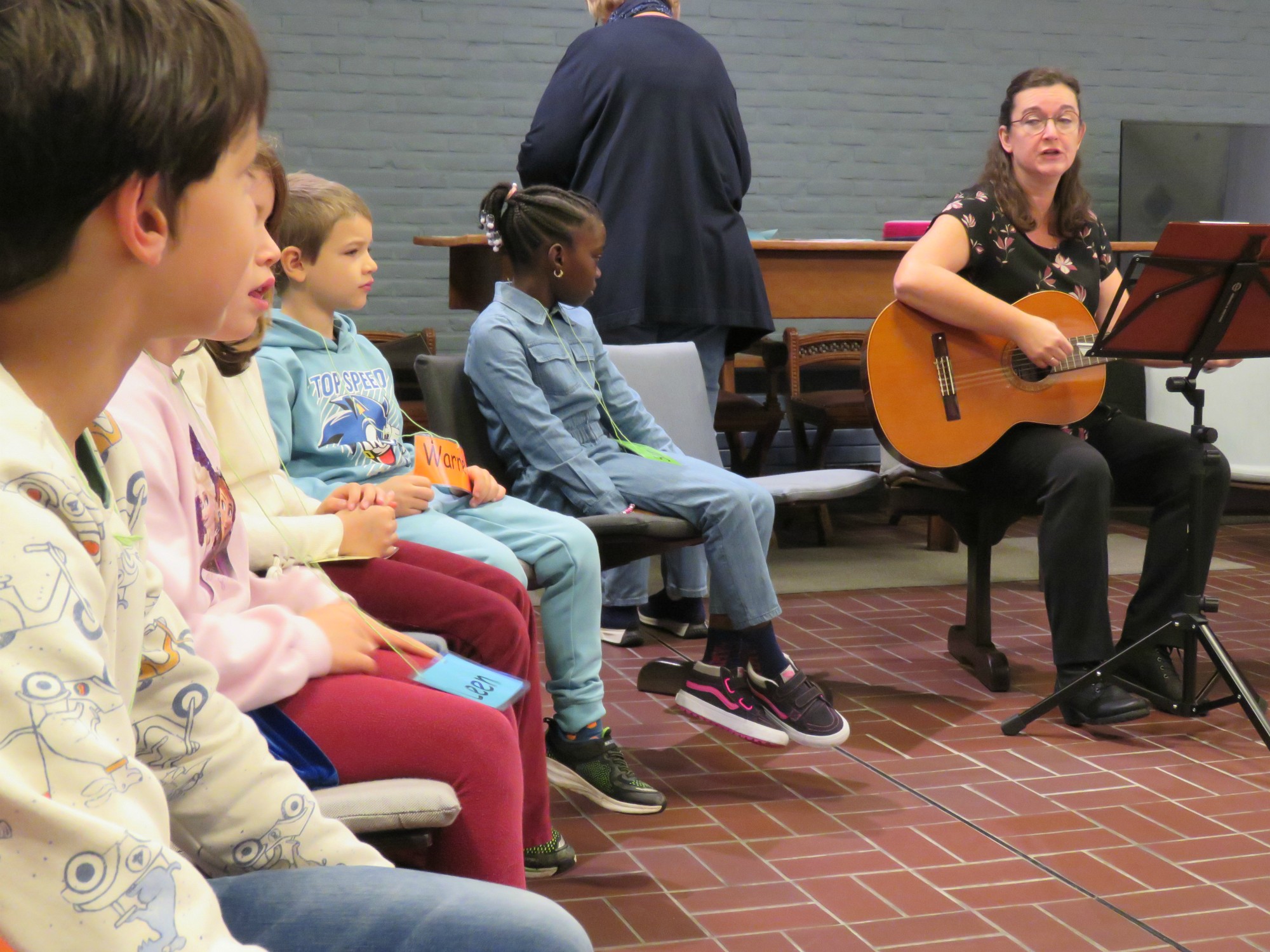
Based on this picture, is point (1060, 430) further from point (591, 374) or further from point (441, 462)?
point (441, 462)

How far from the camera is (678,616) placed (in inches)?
144

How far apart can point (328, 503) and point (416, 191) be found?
4.21m

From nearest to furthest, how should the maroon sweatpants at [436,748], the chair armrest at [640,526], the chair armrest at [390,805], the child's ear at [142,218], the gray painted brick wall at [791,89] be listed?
the child's ear at [142,218]
the chair armrest at [390,805]
the maroon sweatpants at [436,748]
the chair armrest at [640,526]
the gray painted brick wall at [791,89]

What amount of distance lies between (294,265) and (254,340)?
60 cm

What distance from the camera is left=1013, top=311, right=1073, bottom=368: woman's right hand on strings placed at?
3012mm

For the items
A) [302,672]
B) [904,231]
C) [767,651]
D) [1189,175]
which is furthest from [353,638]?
[1189,175]

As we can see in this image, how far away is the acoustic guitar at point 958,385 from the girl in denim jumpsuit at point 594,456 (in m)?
0.50

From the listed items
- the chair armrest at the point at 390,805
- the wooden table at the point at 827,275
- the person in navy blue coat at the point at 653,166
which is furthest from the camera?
the wooden table at the point at 827,275

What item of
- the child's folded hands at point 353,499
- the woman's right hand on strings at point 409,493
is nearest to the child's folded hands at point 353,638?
the child's folded hands at point 353,499

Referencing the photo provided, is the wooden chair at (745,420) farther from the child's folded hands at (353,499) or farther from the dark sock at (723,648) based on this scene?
the child's folded hands at (353,499)

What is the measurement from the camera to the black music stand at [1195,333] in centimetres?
259

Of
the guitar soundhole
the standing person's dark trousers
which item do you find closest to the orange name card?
the standing person's dark trousers

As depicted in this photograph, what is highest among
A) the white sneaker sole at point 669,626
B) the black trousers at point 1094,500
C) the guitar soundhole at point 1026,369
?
the guitar soundhole at point 1026,369

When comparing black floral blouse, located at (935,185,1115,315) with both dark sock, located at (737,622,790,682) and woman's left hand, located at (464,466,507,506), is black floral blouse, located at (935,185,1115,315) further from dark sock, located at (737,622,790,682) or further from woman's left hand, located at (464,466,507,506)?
woman's left hand, located at (464,466,507,506)
